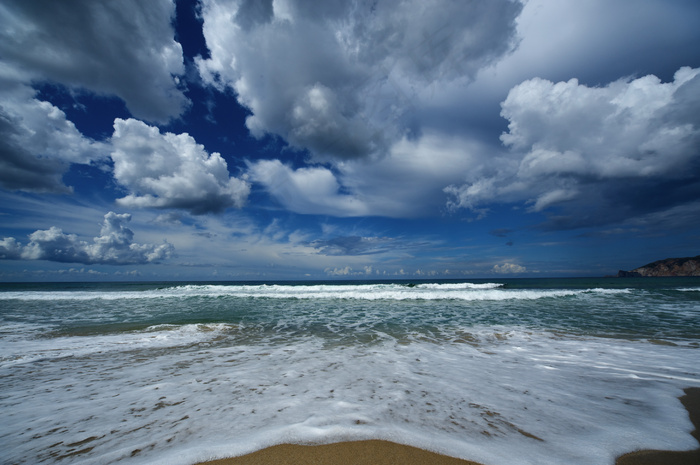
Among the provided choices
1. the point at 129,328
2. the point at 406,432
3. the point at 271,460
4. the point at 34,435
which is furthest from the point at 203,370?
the point at 129,328

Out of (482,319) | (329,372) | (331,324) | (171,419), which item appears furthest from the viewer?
(482,319)

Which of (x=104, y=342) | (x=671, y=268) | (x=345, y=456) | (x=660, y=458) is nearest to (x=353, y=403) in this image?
(x=345, y=456)

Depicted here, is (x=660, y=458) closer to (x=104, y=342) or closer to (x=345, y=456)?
(x=345, y=456)

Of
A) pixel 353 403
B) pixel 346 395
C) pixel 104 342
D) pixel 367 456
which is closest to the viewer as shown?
pixel 367 456

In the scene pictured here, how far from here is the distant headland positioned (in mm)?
88562

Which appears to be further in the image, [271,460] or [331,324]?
[331,324]

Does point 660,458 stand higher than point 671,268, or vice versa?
point 671,268

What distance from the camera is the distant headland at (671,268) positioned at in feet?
291

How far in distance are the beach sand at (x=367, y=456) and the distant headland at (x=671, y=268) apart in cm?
Result: 13818

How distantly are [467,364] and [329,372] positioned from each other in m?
2.83

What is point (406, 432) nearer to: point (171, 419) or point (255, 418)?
point (255, 418)

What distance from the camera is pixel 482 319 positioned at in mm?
12000

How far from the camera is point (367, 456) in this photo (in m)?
2.39

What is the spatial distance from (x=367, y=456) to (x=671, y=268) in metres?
145
